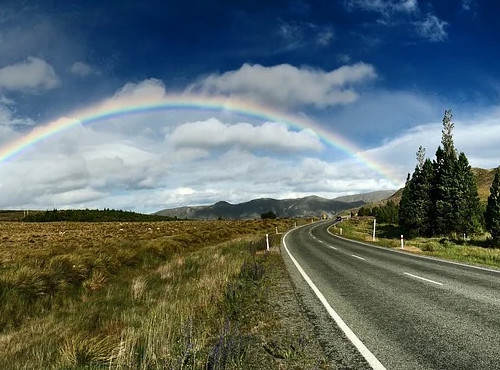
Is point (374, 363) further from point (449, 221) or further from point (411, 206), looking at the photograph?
point (411, 206)

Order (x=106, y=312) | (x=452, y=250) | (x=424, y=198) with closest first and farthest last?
(x=106, y=312) < (x=452, y=250) < (x=424, y=198)

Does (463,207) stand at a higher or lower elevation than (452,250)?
higher

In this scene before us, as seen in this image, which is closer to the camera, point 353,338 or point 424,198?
point 353,338

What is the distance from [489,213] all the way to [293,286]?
4288 centimetres

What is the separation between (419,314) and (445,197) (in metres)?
47.9

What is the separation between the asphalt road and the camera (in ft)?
15.4

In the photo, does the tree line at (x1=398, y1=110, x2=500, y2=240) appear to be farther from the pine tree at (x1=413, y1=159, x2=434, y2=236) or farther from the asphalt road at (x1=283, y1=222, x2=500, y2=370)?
the asphalt road at (x1=283, y1=222, x2=500, y2=370)

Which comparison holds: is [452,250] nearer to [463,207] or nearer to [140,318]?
[140,318]

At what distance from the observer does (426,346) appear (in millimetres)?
5059

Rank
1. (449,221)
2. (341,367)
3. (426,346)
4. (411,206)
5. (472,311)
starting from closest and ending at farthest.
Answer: (341,367)
(426,346)
(472,311)
(449,221)
(411,206)

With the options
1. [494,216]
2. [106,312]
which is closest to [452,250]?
[494,216]

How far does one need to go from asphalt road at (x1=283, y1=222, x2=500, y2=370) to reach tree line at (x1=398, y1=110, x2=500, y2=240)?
38.0m

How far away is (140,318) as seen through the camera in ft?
24.4

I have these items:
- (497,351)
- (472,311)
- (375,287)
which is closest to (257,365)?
(497,351)
